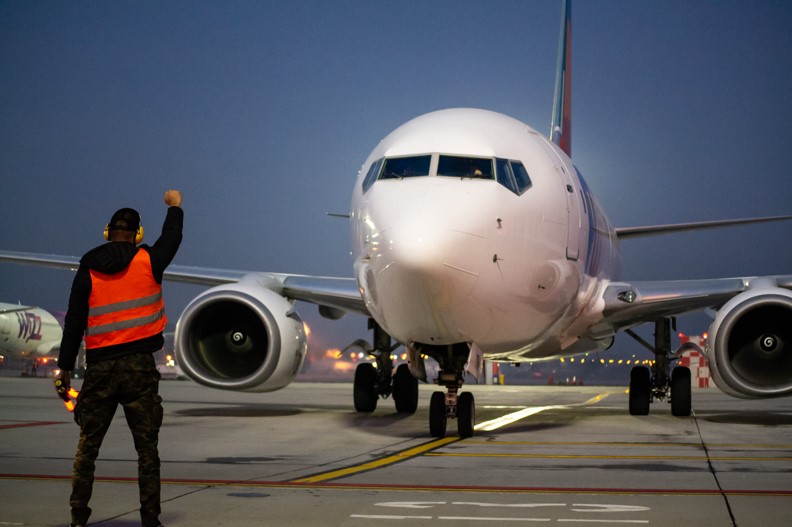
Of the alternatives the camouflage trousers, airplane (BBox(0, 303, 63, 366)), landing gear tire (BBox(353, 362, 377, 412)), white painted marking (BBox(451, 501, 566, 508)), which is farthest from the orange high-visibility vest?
airplane (BBox(0, 303, 63, 366))

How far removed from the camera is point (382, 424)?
1288cm

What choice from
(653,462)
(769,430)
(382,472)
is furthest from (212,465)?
(769,430)

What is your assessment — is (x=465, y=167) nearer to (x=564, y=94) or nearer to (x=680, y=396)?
(x=680, y=396)

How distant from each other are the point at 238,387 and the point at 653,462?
5.97m

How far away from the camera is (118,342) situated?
16.6ft

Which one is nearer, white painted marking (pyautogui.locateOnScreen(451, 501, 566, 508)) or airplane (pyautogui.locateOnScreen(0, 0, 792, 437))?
white painted marking (pyautogui.locateOnScreen(451, 501, 566, 508))

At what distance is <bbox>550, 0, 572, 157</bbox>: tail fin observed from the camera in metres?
20.8

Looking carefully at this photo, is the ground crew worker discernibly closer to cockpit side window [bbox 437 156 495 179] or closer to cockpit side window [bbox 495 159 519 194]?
cockpit side window [bbox 437 156 495 179]

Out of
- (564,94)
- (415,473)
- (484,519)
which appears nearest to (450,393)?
(415,473)

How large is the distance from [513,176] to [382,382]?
6.24 metres

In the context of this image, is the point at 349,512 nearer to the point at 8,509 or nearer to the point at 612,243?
the point at 8,509

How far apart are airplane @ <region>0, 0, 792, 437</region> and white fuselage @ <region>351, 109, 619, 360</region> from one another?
0.02 m

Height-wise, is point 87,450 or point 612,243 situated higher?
point 612,243

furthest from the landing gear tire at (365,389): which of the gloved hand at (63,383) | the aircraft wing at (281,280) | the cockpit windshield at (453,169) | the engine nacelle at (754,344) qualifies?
the gloved hand at (63,383)
